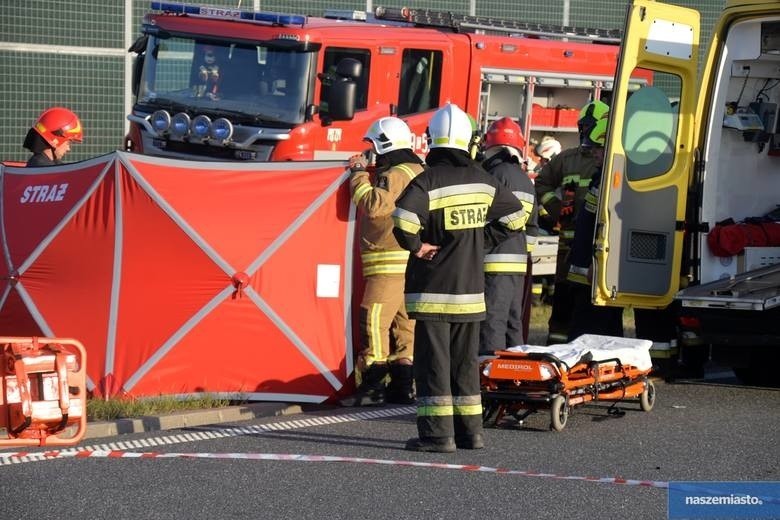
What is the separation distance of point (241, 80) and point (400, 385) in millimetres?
4357

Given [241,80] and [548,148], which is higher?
[241,80]

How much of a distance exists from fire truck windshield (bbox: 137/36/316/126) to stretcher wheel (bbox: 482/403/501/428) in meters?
4.64

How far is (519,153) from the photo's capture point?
1023cm

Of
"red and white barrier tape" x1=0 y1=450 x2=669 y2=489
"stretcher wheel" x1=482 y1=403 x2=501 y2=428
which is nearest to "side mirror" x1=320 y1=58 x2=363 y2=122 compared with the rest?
"stretcher wheel" x1=482 y1=403 x2=501 y2=428

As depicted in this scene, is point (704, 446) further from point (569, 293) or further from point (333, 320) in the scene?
point (569, 293)

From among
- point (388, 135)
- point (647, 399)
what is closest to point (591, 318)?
→ point (647, 399)

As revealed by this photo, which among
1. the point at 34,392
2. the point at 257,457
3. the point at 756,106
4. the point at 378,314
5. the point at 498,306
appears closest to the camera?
the point at 34,392

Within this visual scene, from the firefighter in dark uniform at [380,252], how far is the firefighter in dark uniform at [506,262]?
2.20 ft

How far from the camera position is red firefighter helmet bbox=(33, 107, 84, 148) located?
10.7 m

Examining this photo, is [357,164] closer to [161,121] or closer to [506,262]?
[506,262]

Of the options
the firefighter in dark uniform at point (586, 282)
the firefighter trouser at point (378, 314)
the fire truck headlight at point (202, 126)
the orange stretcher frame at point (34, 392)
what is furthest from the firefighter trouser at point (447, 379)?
the fire truck headlight at point (202, 126)

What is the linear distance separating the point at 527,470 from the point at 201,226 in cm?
292

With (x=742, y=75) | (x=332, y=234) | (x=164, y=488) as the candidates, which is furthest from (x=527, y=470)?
(x=742, y=75)

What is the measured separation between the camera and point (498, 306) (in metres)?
9.50
